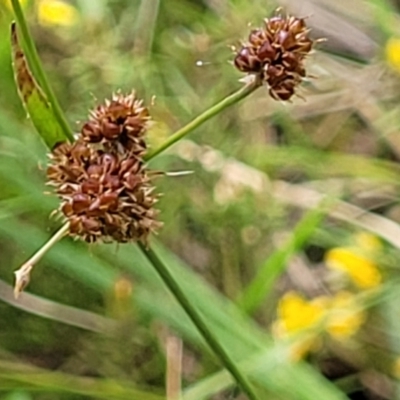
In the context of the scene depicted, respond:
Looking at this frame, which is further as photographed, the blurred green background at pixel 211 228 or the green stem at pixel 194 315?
the blurred green background at pixel 211 228

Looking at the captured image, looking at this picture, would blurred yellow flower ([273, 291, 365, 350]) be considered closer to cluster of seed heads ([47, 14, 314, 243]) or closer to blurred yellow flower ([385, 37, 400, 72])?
blurred yellow flower ([385, 37, 400, 72])

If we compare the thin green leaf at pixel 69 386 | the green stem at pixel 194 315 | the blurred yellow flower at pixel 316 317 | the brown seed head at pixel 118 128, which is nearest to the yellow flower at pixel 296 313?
the blurred yellow flower at pixel 316 317

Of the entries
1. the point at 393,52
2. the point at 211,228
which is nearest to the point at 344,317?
the point at 211,228

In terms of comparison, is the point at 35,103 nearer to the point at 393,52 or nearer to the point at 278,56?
the point at 278,56

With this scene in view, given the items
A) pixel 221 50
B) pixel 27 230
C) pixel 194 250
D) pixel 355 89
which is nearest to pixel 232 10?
pixel 221 50

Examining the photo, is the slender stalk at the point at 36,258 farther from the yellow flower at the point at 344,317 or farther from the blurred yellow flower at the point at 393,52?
the blurred yellow flower at the point at 393,52

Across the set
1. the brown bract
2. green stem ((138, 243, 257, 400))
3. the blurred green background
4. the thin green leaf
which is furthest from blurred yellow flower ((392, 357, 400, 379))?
the brown bract

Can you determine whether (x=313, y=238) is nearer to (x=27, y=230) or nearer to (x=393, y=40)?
(x=393, y=40)
